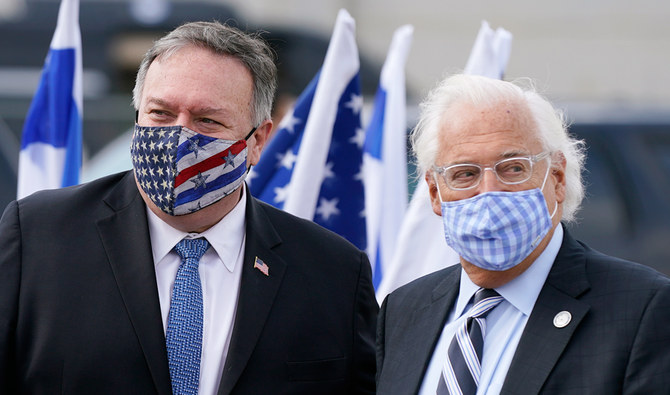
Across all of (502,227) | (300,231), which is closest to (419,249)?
(300,231)

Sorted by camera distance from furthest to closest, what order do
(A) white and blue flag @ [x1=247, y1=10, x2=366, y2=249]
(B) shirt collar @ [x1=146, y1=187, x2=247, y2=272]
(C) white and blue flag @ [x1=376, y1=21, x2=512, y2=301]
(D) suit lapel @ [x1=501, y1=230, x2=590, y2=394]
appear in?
(A) white and blue flag @ [x1=247, y1=10, x2=366, y2=249] → (C) white and blue flag @ [x1=376, y1=21, x2=512, y2=301] → (B) shirt collar @ [x1=146, y1=187, x2=247, y2=272] → (D) suit lapel @ [x1=501, y1=230, x2=590, y2=394]

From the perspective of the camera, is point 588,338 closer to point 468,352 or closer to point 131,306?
point 468,352

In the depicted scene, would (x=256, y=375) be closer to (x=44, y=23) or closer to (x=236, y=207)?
(x=236, y=207)

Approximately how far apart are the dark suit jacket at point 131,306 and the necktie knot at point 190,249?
0.11 m

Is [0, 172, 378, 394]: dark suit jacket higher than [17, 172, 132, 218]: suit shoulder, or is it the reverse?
[17, 172, 132, 218]: suit shoulder

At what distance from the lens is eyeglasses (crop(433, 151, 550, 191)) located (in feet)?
9.57

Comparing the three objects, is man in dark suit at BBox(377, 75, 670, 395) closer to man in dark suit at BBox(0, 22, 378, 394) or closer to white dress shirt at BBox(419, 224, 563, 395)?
white dress shirt at BBox(419, 224, 563, 395)

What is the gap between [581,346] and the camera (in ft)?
9.02

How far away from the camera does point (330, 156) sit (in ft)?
15.3

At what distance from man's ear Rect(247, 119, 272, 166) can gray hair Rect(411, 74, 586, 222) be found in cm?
52

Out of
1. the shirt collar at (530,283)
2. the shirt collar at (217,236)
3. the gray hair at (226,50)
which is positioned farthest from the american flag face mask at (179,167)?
the shirt collar at (530,283)

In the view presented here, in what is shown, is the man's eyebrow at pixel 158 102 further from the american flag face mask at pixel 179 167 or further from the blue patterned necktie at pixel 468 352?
the blue patterned necktie at pixel 468 352

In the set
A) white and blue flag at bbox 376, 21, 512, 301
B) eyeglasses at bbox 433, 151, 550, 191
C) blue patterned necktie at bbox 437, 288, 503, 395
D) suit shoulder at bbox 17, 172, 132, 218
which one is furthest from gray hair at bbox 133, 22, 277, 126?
white and blue flag at bbox 376, 21, 512, 301

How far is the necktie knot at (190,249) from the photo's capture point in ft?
10.4
